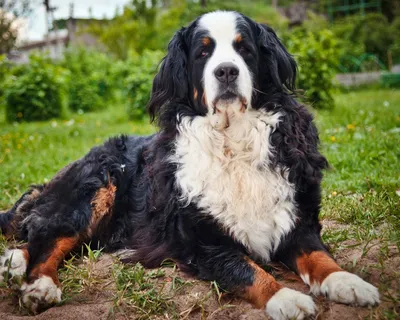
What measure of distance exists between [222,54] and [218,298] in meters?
1.43

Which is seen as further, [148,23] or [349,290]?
[148,23]

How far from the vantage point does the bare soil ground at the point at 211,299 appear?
2.15 m

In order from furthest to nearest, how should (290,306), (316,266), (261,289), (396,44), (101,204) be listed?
(396,44) → (101,204) → (316,266) → (261,289) → (290,306)

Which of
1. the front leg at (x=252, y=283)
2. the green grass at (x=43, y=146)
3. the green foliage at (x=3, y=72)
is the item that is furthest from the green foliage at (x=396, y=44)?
the front leg at (x=252, y=283)

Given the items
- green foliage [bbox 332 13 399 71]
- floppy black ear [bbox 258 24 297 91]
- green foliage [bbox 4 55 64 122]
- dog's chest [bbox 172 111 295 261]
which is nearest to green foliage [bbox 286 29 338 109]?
floppy black ear [bbox 258 24 297 91]

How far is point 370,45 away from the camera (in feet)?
63.7

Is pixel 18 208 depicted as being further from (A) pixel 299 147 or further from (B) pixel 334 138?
(B) pixel 334 138

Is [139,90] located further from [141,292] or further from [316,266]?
[316,266]

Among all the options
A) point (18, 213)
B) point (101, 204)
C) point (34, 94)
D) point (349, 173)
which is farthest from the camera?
point (34, 94)

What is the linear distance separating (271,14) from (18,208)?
956 inches

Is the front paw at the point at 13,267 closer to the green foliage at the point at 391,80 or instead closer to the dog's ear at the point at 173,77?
the dog's ear at the point at 173,77

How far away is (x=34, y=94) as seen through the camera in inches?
485

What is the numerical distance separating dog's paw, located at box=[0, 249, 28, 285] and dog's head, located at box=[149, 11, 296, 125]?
1.28m

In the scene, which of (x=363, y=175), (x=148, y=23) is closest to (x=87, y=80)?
(x=148, y=23)
